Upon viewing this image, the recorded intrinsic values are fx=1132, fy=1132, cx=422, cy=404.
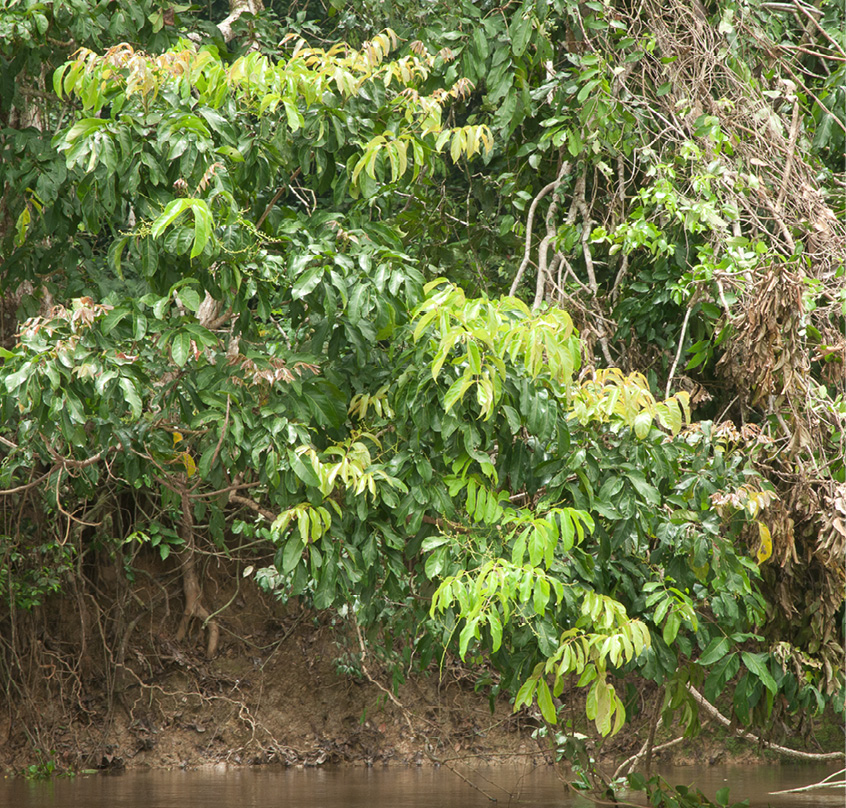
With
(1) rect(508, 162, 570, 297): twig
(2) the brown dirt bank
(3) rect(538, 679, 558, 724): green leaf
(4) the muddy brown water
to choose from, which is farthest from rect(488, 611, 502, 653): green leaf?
(2) the brown dirt bank

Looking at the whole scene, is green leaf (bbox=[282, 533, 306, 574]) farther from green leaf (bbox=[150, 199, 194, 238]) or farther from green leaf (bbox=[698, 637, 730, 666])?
green leaf (bbox=[698, 637, 730, 666])

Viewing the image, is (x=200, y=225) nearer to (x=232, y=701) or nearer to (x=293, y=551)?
(x=293, y=551)

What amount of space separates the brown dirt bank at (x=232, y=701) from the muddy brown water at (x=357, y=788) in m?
0.26

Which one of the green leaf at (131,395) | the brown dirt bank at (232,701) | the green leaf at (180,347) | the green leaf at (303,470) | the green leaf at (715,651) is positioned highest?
the green leaf at (180,347)

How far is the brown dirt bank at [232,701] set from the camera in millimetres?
7723

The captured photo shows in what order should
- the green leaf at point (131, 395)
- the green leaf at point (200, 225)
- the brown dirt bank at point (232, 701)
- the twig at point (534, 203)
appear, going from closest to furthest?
the green leaf at point (200, 225)
the green leaf at point (131, 395)
the twig at point (534, 203)
the brown dirt bank at point (232, 701)

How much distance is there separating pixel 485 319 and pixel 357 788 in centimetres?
445

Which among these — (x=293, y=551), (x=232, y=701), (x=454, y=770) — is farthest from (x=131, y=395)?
(x=232, y=701)

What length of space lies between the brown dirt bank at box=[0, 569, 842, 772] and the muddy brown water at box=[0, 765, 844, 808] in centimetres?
26

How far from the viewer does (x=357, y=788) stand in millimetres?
6934

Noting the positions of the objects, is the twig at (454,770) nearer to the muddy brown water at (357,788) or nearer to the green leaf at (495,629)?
the muddy brown water at (357,788)

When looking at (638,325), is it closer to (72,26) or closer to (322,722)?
(72,26)

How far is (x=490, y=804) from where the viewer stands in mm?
6250

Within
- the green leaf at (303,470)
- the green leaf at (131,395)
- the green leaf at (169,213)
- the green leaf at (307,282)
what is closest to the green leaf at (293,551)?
the green leaf at (303,470)
